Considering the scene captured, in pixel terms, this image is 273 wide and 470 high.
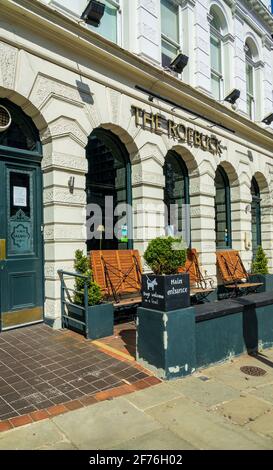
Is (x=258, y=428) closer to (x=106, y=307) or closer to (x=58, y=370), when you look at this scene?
(x=58, y=370)

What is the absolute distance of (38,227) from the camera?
7332mm

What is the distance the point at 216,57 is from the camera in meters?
12.8

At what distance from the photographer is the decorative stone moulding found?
22.2 ft

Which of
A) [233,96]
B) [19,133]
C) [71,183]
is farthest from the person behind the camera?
[233,96]

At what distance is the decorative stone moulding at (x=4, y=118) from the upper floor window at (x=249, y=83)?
34.9ft

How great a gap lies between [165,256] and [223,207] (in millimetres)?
8410

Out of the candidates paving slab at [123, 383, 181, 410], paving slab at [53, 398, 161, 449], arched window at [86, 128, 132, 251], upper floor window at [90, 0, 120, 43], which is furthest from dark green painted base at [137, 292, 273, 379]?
upper floor window at [90, 0, 120, 43]

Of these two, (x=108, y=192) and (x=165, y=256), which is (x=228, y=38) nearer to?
(x=108, y=192)

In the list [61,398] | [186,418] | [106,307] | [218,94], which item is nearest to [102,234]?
[106,307]

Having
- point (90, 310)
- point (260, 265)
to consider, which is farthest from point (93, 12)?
point (260, 265)

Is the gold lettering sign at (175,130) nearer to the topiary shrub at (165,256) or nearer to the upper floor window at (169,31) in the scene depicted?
the upper floor window at (169,31)

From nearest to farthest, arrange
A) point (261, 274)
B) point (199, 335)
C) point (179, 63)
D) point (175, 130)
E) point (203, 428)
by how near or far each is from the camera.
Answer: point (203, 428) < point (199, 335) < point (179, 63) < point (175, 130) < point (261, 274)

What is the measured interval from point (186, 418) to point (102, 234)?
5534 mm

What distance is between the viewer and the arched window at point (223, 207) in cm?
1311
